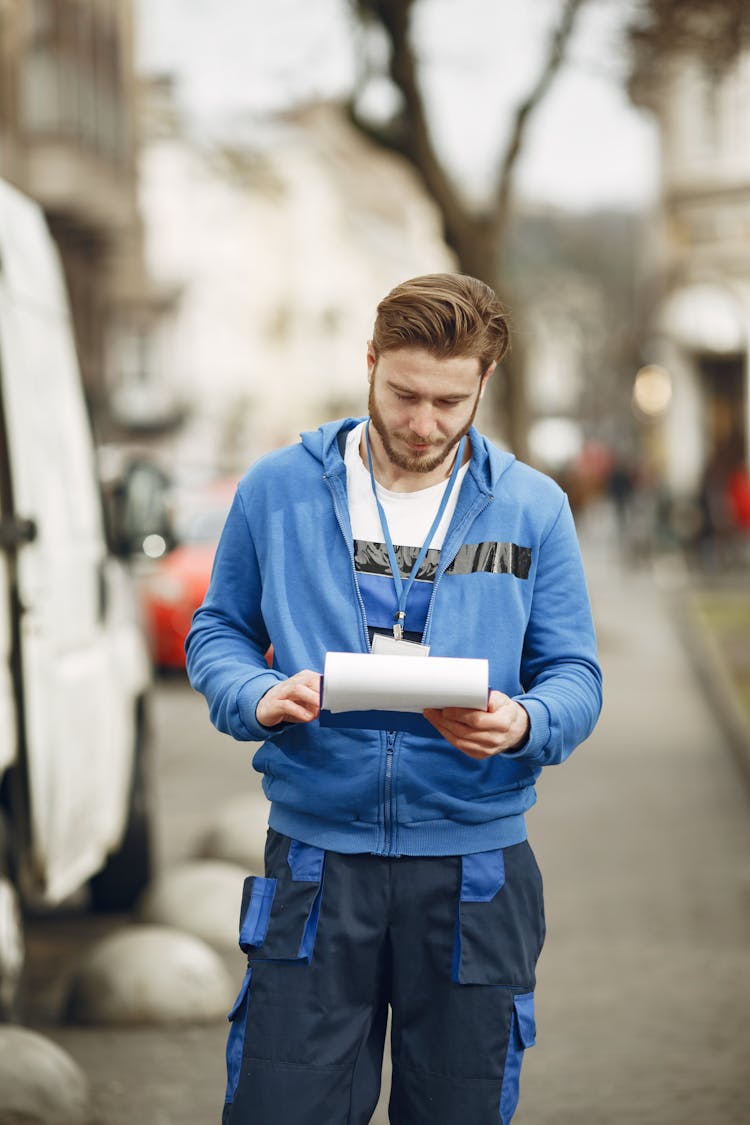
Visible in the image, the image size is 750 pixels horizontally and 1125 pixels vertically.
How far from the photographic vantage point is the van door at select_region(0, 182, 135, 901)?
18.8 feet

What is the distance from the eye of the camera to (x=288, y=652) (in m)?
3.35

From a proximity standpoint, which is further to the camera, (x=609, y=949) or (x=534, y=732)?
(x=609, y=949)

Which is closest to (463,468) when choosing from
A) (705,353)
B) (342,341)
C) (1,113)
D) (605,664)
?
(605,664)

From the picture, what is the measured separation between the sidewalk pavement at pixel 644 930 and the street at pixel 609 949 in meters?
0.01

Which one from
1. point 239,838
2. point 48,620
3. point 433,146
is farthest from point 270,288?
point 48,620

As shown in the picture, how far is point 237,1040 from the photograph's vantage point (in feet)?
11.1

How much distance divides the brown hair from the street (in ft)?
9.32

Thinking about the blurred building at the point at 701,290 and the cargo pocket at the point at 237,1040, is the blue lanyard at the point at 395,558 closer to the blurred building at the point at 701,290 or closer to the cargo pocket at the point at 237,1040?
the cargo pocket at the point at 237,1040

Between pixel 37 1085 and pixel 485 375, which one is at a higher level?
pixel 485 375

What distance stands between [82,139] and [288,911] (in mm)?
29144

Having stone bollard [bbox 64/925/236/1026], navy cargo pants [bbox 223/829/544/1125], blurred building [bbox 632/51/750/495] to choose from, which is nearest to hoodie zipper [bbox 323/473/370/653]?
navy cargo pants [bbox 223/829/544/1125]

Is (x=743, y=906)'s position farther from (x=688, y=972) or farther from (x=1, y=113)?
(x=1, y=113)

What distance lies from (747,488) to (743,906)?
2219 centimetres

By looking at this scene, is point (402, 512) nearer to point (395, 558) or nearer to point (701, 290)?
point (395, 558)
